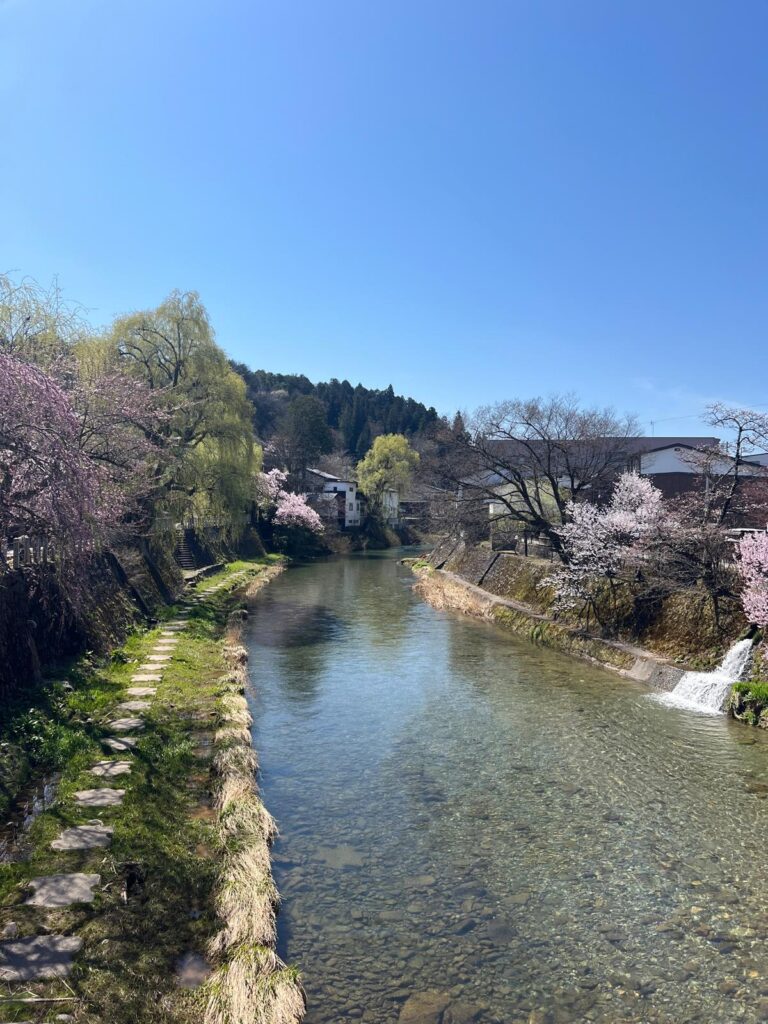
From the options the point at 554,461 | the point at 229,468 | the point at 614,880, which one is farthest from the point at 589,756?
the point at 229,468

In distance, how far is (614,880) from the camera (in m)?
7.93

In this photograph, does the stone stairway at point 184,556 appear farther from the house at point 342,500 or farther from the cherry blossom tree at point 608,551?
the house at point 342,500

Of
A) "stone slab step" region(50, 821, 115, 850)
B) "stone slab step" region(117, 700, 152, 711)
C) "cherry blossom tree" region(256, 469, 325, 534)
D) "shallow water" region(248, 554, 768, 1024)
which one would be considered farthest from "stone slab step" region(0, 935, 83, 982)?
"cherry blossom tree" region(256, 469, 325, 534)

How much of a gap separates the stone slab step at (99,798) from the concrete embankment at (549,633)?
1329 centimetres

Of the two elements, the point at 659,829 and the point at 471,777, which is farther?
the point at 471,777

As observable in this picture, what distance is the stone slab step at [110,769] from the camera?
30.1ft

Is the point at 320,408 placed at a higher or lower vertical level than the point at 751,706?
higher

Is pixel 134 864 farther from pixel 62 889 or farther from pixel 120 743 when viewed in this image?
pixel 120 743

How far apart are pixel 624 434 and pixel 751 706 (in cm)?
2165

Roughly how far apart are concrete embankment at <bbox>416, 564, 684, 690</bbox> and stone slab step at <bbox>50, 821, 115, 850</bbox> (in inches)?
539

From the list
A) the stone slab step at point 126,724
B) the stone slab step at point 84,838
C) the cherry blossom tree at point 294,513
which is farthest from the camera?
the cherry blossom tree at point 294,513

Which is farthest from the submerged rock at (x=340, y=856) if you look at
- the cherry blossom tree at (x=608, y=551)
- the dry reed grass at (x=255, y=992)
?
the cherry blossom tree at (x=608, y=551)

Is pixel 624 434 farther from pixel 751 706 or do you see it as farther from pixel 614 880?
pixel 614 880

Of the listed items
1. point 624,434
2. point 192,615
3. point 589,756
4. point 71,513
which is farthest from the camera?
point 624,434
